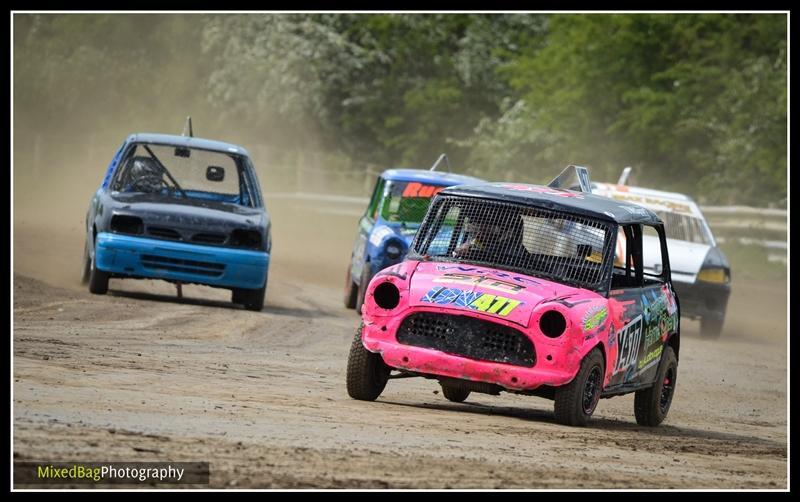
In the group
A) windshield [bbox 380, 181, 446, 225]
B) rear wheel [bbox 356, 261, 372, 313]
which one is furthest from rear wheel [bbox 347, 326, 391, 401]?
windshield [bbox 380, 181, 446, 225]

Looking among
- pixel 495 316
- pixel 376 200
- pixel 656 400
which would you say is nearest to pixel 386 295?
pixel 495 316

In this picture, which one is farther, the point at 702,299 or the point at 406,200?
the point at 702,299

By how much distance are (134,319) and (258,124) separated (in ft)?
115

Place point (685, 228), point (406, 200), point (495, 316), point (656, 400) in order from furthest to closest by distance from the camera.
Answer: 1. point (685, 228)
2. point (406, 200)
3. point (656, 400)
4. point (495, 316)

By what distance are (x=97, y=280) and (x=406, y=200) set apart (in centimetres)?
372

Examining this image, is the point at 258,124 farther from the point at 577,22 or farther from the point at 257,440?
the point at 257,440

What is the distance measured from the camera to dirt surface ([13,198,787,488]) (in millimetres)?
7066

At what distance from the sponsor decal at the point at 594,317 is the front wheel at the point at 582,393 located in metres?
0.16

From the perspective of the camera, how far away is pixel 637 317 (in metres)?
9.98

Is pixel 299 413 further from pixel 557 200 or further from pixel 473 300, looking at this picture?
pixel 557 200

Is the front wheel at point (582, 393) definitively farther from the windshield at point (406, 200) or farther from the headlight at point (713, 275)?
the headlight at point (713, 275)

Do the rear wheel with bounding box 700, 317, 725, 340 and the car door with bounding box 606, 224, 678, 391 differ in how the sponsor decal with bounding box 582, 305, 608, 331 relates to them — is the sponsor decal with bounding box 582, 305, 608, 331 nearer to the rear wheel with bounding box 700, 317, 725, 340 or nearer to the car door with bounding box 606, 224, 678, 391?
the car door with bounding box 606, 224, 678, 391

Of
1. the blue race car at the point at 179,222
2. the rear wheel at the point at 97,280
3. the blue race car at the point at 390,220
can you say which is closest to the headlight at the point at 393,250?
the blue race car at the point at 390,220

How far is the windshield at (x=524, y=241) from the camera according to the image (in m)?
9.70
